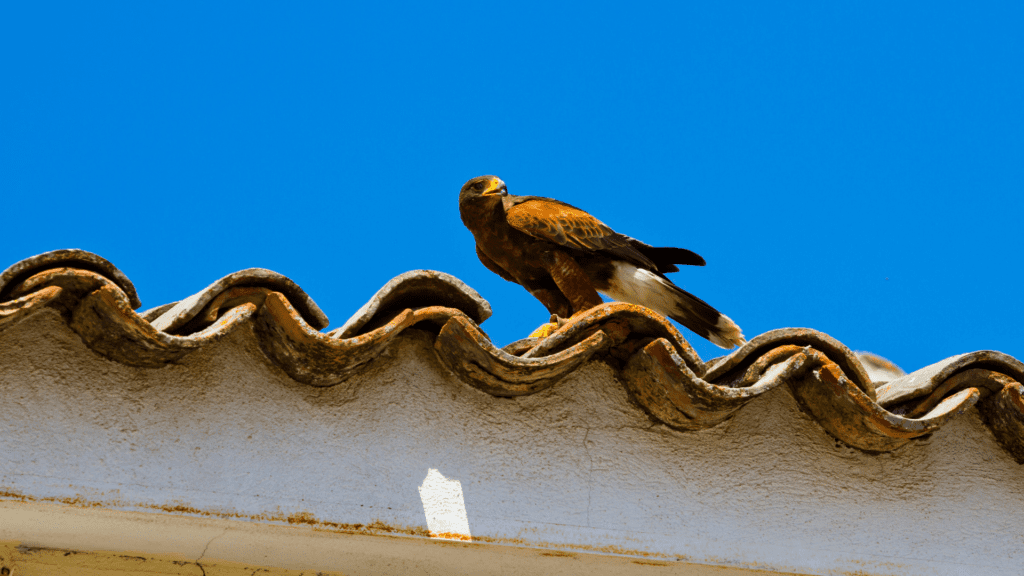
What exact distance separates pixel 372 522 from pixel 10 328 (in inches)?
44.2

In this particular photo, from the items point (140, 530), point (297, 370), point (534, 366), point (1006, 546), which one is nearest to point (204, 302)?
point (297, 370)

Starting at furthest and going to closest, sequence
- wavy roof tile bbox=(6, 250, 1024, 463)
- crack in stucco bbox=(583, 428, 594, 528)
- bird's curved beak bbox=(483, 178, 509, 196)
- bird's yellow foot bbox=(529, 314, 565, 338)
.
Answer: bird's curved beak bbox=(483, 178, 509, 196) < bird's yellow foot bbox=(529, 314, 565, 338) < crack in stucco bbox=(583, 428, 594, 528) < wavy roof tile bbox=(6, 250, 1024, 463)

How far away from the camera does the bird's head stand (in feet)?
11.8

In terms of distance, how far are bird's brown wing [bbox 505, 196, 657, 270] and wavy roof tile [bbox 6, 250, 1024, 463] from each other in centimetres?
77

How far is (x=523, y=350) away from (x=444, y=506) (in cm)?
54

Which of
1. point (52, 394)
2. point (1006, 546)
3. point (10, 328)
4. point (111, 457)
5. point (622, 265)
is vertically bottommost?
point (1006, 546)

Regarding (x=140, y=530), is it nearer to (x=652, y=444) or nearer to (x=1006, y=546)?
(x=652, y=444)

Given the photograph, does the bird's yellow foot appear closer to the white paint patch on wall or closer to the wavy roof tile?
the wavy roof tile

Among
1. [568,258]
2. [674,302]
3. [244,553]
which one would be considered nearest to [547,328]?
[568,258]

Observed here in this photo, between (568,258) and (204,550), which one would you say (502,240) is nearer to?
(568,258)

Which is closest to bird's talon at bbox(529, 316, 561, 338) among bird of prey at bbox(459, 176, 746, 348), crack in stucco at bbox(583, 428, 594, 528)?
bird of prey at bbox(459, 176, 746, 348)

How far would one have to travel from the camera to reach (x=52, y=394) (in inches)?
93.7

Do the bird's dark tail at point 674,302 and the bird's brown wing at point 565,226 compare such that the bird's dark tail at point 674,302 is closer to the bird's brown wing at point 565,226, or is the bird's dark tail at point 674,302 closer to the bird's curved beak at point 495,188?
the bird's brown wing at point 565,226

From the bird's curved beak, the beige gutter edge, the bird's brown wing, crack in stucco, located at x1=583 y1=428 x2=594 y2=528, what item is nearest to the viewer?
the beige gutter edge
